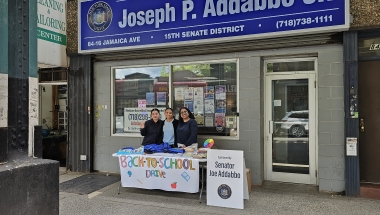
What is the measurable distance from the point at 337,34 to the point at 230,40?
6.24 feet

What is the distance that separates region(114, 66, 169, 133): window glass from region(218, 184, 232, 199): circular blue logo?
2.57 m

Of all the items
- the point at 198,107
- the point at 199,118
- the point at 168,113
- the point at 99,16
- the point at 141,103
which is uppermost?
the point at 99,16

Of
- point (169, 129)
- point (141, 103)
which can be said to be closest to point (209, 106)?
point (169, 129)

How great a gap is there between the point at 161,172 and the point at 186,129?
3.54 feet

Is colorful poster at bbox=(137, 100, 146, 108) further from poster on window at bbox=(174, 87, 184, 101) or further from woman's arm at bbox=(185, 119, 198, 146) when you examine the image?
woman's arm at bbox=(185, 119, 198, 146)

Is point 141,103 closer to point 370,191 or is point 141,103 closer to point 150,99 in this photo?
point 150,99

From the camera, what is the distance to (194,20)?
20.2ft

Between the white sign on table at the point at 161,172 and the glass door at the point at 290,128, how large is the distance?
76.2 inches

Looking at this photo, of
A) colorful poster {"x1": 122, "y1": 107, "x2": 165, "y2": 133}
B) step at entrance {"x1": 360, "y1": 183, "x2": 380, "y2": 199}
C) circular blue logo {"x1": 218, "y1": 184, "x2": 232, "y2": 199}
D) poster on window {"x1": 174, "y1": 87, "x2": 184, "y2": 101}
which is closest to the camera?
circular blue logo {"x1": 218, "y1": 184, "x2": 232, "y2": 199}

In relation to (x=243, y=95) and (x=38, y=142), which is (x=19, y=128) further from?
(x=243, y=95)

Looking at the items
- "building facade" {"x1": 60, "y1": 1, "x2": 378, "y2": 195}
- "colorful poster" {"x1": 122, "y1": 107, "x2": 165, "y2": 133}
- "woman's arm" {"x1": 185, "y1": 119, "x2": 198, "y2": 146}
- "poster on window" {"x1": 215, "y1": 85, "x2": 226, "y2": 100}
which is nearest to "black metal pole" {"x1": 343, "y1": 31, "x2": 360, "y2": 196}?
"building facade" {"x1": 60, "y1": 1, "x2": 378, "y2": 195}

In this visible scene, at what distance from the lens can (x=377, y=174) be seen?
17.4 ft

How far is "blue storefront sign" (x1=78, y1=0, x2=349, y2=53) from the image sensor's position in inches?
209

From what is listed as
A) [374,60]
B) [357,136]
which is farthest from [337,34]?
[357,136]
